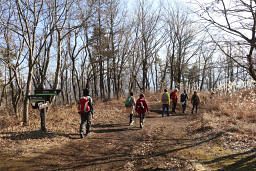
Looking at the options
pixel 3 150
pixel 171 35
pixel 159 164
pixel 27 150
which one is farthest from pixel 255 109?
pixel 171 35

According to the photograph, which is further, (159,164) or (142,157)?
(142,157)

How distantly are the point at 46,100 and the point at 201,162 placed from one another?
19.6 ft

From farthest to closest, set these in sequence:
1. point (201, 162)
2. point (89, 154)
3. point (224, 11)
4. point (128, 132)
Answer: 1. point (128, 132)
2. point (89, 154)
3. point (224, 11)
4. point (201, 162)

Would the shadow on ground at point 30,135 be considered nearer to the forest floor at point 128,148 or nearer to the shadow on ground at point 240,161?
the forest floor at point 128,148

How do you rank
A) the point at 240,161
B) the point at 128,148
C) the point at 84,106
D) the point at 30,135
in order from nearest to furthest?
the point at 240,161
the point at 128,148
the point at 30,135
the point at 84,106

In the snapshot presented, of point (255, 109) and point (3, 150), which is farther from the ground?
point (255, 109)

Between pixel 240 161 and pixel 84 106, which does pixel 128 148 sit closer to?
pixel 84 106

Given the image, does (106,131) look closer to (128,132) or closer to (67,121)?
(128,132)

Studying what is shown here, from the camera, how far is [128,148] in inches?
208

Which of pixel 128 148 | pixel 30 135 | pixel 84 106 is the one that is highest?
pixel 84 106

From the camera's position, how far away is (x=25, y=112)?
24.0 ft

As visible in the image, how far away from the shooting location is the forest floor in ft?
13.4

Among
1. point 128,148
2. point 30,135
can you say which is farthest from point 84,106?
point 128,148

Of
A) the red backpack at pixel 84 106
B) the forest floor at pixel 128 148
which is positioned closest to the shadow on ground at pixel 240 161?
the forest floor at pixel 128 148
